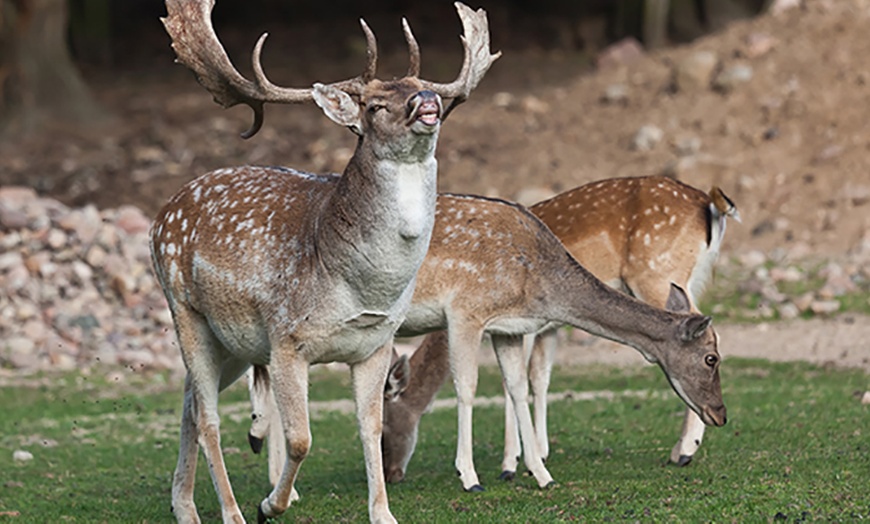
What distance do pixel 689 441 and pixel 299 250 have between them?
323 centimetres

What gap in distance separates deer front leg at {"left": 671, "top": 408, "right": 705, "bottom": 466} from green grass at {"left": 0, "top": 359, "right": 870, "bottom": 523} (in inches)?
5.6

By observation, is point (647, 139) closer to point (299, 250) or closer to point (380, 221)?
point (299, 250)

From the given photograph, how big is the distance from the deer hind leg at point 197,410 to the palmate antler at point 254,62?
110 centimetres

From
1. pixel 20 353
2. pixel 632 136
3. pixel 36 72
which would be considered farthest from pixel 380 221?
pixel 36 72

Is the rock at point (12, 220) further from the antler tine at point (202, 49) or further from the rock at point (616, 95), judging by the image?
the rock at point (616, 95)

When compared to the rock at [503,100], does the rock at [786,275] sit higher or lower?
lower

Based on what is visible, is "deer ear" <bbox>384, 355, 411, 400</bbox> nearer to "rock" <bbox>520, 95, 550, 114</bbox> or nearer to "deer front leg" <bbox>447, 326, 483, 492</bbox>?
"deer front leg" <bbox>447, 326, 483, 492</bbox>

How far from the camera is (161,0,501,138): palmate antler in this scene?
7730 mm

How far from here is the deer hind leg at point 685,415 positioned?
9750 mm

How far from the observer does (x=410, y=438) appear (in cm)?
1024

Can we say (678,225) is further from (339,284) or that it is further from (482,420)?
(339,284)

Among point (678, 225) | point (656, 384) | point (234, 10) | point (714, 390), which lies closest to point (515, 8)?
point (234, 10)

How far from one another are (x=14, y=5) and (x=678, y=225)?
16.2 m

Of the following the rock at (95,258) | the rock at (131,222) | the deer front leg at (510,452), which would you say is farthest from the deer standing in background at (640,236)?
the rock at (131,222)
